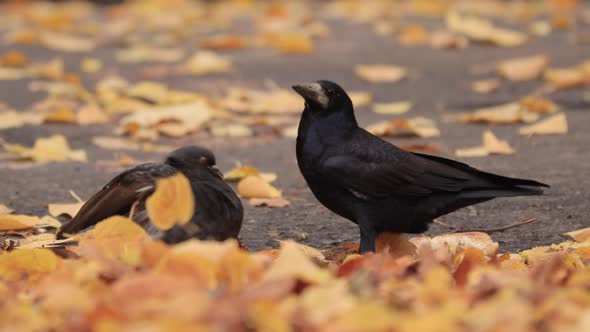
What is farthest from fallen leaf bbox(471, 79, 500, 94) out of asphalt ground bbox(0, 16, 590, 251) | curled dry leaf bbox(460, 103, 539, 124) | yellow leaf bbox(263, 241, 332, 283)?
yellow leaf bbox(263, 241, 332, 283)

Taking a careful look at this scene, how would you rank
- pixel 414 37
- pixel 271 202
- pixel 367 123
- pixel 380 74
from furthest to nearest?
pixel 414 37 < pixel 380 74 < pixel 367 123 < pixel 271 202

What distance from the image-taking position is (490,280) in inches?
97.8

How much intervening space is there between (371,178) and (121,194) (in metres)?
0.87

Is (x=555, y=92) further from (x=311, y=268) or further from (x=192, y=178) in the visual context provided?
(x=311, y=268)

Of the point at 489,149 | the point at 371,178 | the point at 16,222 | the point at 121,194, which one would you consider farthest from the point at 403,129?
the point at 121,194

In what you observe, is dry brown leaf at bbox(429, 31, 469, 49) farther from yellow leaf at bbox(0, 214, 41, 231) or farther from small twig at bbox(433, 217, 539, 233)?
yellow leaf at bbox(0, 214, 41, 231)

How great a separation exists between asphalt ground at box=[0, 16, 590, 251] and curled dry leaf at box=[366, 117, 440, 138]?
0.05 meters

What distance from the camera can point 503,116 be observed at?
638 cm

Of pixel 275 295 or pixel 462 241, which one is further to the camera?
pixel 462 241

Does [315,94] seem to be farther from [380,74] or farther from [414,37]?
[414,37]

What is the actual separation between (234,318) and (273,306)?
0.10 m

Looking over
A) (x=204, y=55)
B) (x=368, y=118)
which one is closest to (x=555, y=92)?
(x=368, y=118)

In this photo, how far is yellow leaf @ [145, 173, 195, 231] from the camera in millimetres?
2967

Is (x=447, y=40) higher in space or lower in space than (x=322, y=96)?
lower
